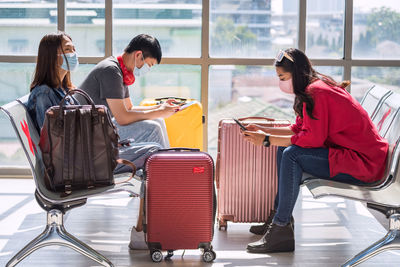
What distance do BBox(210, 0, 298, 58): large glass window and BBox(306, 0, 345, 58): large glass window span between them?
13 centimetres

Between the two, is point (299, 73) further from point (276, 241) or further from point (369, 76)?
point (369, 76)

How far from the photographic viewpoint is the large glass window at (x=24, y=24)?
5.19 m

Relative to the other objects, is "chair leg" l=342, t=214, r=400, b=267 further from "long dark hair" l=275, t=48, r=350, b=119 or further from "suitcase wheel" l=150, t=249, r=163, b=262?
"suitcase wheel" l=150, t=249, r=163, b=262

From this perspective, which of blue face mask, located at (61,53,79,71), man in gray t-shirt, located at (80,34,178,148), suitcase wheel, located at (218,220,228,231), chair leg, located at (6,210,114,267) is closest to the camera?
chair leg, located at (6,210,114,267)

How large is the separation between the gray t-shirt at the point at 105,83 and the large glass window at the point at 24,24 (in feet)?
5.58

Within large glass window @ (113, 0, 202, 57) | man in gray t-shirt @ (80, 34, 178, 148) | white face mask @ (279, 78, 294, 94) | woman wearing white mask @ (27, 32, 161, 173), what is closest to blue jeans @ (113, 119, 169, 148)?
man in gray t-shirt @ (80, 34, 178, 148)

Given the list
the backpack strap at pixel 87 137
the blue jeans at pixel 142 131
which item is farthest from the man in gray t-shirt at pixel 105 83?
the backpack strap at pixel 87 137

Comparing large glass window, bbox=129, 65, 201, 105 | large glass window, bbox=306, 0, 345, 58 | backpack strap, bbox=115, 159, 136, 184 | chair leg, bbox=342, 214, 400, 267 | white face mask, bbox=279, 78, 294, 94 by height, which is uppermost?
large glass window, bbox=306, 0, 345, 58

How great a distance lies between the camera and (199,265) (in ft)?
10.3

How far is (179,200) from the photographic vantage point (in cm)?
314

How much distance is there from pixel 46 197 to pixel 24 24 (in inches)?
110

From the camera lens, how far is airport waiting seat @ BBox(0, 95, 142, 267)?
9.39ft

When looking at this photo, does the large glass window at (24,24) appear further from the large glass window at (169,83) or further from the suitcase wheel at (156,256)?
the suitcase wheel at (156,256)

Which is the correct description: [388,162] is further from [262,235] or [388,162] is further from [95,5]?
[95,5]
